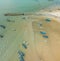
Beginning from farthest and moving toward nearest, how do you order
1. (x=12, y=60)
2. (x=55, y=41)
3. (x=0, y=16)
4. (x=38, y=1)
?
(x=38, y=1) < (x=0, y=16) < (x=55, y=41) < (x=12, y=60)

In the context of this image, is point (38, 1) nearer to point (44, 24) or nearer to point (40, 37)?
point (44, 24)

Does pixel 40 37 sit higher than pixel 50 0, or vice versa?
pixel 50 0

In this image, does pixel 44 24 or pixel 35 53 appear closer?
pixel 35 53

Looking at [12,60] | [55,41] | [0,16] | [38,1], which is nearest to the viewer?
[12,60]

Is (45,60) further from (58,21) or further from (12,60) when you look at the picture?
(58,21)

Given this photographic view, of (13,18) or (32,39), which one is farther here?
(13,18)

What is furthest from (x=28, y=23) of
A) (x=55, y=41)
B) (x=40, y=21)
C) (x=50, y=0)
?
(x=50, y=0)

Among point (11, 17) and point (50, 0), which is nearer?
point (11, 17)

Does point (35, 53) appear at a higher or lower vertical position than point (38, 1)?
lower

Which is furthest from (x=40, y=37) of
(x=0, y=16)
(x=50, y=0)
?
(x=50, y=0)
